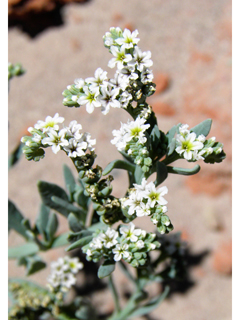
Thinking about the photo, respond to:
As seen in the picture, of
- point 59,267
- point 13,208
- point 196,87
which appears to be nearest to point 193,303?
point 59,267

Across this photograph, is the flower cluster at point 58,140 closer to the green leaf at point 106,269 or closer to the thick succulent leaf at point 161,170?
the thick succulent leaf at point 161,170

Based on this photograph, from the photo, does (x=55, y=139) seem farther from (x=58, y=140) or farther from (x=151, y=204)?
(x=151, y=204)

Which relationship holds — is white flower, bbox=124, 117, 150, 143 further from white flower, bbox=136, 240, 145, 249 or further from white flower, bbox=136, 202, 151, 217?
white flower, bbox=136, 240, 145, 249

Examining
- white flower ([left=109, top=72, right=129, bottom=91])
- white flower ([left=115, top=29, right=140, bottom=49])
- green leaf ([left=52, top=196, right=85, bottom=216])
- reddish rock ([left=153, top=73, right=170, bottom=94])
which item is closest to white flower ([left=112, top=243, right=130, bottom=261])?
green leaf ([left=52, top=196, right=85, bottom=216])

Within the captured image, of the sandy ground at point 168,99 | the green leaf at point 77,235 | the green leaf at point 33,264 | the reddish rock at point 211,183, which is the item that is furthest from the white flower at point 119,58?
the reddish rock at point 211,183

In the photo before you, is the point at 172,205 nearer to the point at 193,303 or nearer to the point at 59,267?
the point at 193,303

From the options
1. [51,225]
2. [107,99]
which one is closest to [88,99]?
[107,99]
